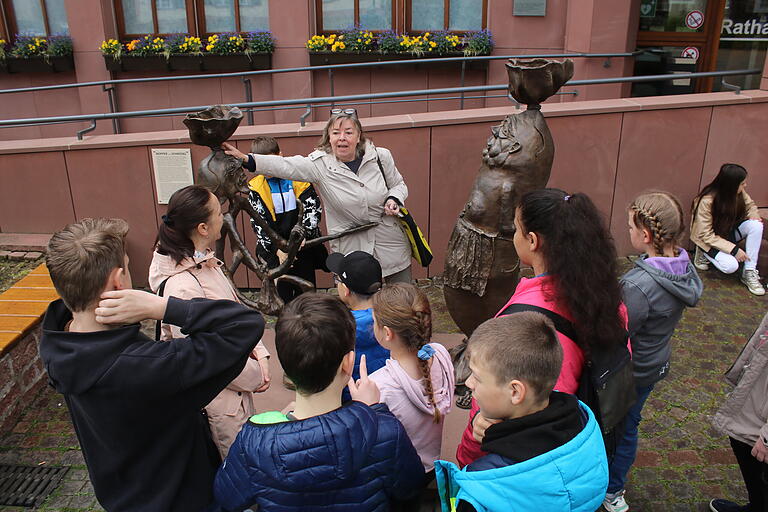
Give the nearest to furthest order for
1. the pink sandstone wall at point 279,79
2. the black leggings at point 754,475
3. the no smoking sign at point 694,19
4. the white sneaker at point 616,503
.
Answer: the black leggings at point 754,475
the white sneaker at point 616,503
the no smoking sign at point 694,19
the pink sandstone wall at point 279,79

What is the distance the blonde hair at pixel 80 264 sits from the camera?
6.33 ft

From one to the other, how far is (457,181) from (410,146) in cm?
58

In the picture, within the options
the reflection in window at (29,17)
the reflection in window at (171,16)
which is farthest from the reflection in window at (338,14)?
the reflection in window at (29,17)

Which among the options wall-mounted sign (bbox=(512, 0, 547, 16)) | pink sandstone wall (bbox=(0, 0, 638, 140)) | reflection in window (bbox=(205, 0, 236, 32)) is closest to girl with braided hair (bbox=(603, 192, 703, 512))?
pink sandstone wall (bbox=(0, 0, 638, 140))

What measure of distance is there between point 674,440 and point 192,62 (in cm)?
908

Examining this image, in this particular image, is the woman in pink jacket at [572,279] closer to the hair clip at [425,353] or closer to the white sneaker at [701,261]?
the hair clip at [425,353]

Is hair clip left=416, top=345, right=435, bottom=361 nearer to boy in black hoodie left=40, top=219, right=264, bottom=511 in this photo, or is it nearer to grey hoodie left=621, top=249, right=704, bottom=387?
boy in black hoodie left=40, top=219, right=264, bottom=511

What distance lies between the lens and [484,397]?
76.0 inches

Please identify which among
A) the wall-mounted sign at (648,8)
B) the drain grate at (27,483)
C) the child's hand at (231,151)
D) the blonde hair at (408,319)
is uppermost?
the wall-mounted sign at (648,8)

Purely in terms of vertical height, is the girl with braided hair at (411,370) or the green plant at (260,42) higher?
the green plant at (260,42)

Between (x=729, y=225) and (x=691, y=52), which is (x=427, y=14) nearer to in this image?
(x=691, y=52)

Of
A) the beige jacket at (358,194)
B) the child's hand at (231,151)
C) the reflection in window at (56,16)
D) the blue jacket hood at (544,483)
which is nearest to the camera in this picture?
the blue jacket hood at (544,483)

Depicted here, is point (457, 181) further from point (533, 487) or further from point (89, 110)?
point (89, 110)

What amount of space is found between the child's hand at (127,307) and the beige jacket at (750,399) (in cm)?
249
